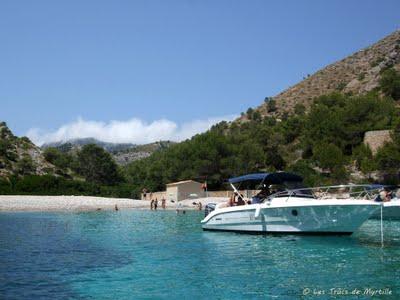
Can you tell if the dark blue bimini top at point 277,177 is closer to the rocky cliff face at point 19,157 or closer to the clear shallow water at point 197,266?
the clear shallow water at point 197,266

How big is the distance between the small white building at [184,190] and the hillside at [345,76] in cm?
5030

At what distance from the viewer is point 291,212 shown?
20.5 meters

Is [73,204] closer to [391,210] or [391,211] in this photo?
[391,211]

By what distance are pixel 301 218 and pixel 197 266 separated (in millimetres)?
7509

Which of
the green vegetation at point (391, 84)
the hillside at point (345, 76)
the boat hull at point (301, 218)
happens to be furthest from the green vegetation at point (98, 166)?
the boat hull at point (301, 218)

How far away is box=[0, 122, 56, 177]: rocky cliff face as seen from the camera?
83688 millimetres

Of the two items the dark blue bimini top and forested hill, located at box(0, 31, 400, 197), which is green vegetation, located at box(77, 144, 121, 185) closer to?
forested hill, located at box(0, 31, 400, 197)

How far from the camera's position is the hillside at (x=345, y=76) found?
102812 millimetres

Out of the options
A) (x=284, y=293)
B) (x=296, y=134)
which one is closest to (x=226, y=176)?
(x=296, y=134)

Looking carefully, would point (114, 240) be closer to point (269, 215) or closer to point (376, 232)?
point (269, 215)

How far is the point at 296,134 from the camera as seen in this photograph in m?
81.1

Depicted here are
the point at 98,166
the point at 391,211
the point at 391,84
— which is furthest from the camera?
the point at 98,166

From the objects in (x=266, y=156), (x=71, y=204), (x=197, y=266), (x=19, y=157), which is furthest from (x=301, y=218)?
(x=19, y=157)

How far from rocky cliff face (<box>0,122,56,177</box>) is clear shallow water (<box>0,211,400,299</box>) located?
215 feet
